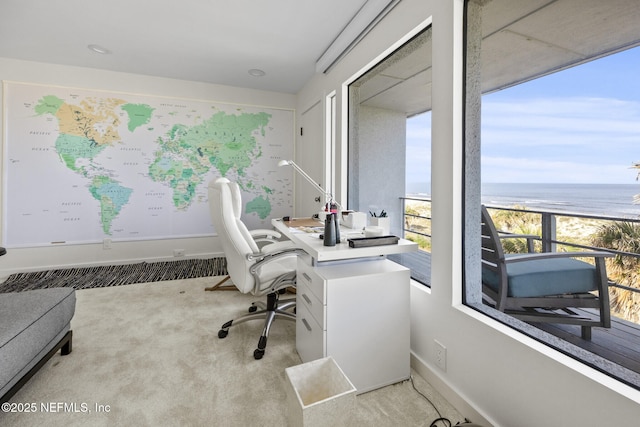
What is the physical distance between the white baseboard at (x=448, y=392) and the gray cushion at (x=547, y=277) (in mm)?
577

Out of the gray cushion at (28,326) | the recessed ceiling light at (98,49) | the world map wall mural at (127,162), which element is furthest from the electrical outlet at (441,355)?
the recessed ceiling light at (98,49)

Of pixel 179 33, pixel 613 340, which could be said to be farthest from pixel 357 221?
pixel 179 33

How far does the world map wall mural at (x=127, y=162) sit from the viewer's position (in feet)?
10.6

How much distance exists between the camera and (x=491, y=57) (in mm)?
2020

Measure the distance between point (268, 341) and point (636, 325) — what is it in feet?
6.34

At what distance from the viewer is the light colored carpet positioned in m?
1.33

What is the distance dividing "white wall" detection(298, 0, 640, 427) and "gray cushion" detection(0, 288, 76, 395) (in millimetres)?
1907

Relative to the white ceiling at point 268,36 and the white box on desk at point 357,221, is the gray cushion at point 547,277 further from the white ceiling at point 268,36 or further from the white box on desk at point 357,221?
the white ceiling at point 268,36

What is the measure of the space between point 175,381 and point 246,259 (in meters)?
0.74

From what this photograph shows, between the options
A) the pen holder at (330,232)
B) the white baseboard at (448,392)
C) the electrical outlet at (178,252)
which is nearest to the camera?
the white baseboard at (448,392)

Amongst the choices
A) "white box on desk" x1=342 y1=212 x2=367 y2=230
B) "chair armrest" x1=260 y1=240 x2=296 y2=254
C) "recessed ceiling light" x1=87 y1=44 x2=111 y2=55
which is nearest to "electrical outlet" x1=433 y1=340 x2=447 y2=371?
"white box on desk" x1=342 y1=212 x2=367 y2=230

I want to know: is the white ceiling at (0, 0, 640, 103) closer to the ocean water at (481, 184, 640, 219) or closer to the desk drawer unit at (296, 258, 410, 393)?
the ocean water at (481, 184, 640, 219)

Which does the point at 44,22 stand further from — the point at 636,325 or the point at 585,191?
the point at 636,325

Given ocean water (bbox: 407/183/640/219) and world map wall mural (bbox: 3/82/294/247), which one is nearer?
ocean water (bbox: 407/183/640/219)
